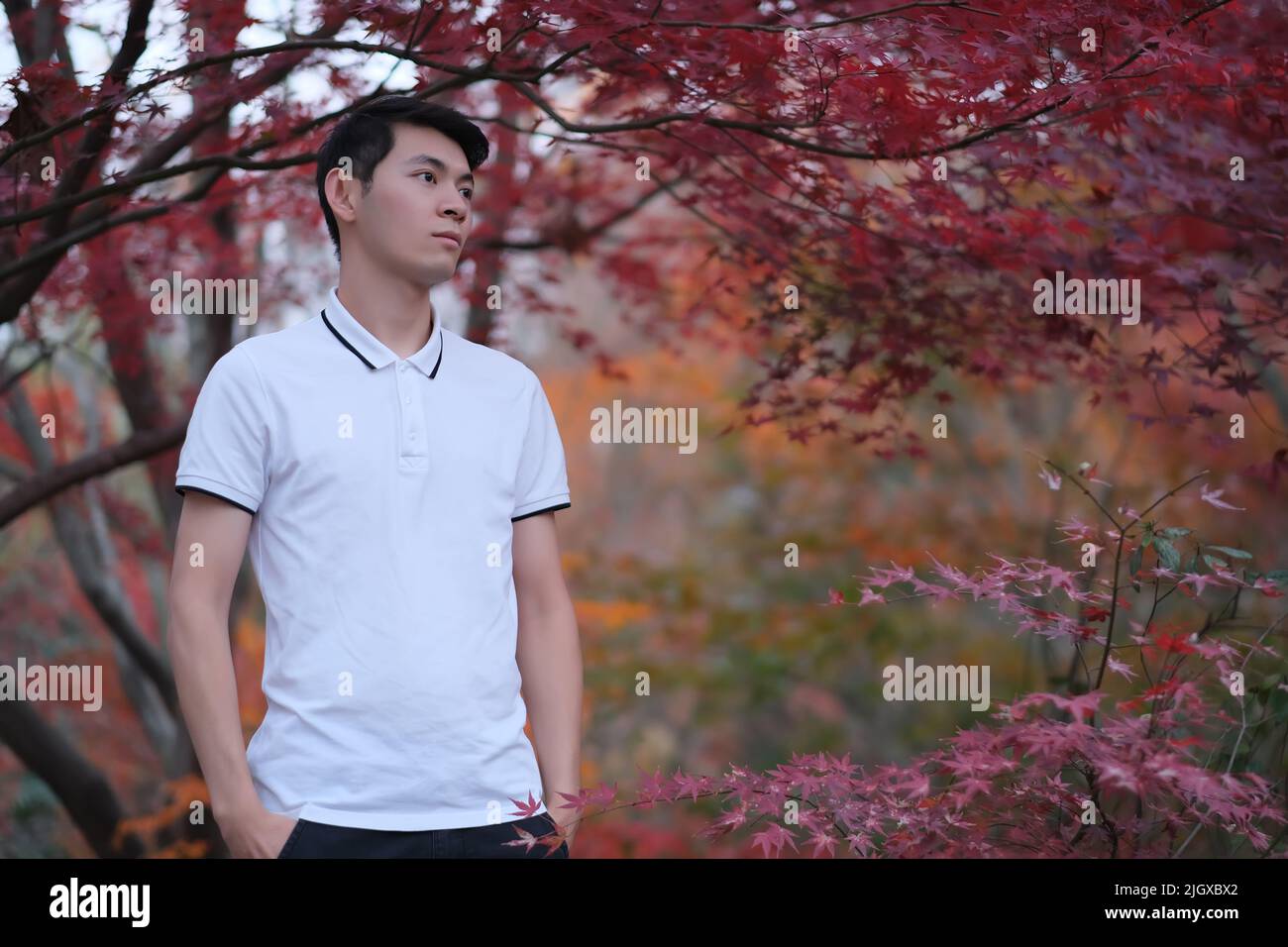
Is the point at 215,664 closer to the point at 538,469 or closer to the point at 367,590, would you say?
the point at 367,590

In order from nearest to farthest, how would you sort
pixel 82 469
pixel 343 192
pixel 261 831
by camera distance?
pixel 261 831 → pixel 343 192 → pixel 82 469

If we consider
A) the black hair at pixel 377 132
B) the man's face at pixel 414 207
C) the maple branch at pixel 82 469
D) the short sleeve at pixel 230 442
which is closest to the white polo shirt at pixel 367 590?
the short sleeve at pixel 230 442

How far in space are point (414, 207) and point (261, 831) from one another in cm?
132

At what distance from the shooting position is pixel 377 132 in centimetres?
275

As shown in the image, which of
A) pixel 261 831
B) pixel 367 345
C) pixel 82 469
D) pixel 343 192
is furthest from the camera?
pixel 82 469

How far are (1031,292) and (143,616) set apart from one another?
8103 millimetres

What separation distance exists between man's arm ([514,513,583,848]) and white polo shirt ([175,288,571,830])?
0.17 m

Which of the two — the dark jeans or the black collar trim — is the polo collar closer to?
the black collar trim

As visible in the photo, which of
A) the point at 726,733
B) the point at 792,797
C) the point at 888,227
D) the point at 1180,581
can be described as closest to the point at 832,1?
the point at 888,227

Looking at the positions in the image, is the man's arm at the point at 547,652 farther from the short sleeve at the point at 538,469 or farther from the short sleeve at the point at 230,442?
the short sleeve at the point at 230,442

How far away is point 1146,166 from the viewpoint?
12.5 ft

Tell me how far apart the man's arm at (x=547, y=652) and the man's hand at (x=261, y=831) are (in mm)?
597

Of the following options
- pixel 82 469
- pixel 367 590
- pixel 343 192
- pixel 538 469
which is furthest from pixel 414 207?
pixel 82 469

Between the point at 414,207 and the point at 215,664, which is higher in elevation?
the point at 414,207
